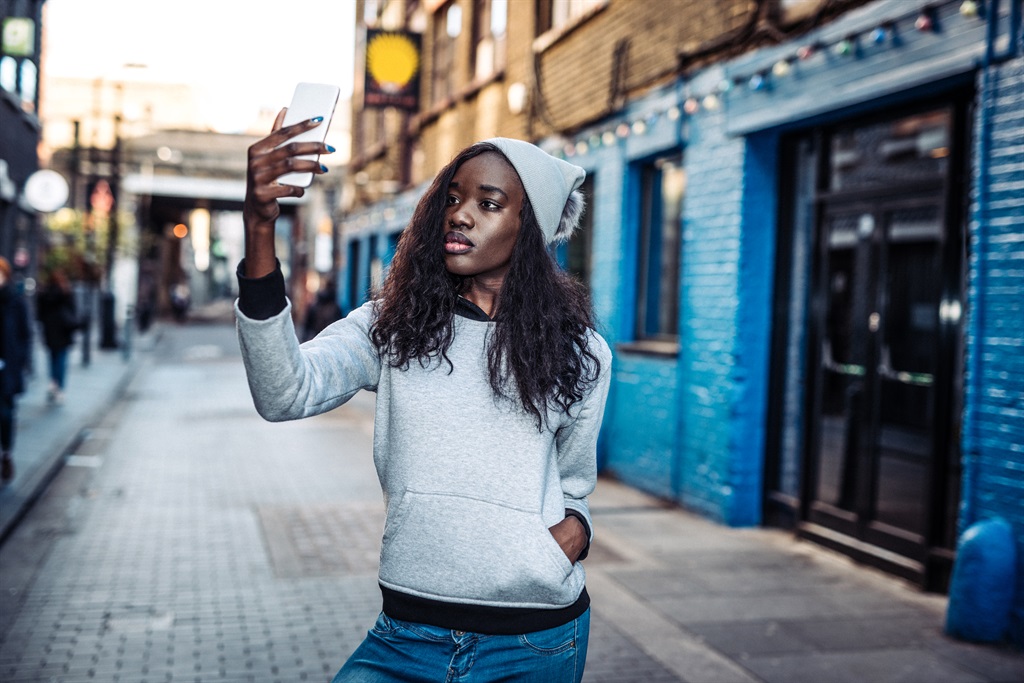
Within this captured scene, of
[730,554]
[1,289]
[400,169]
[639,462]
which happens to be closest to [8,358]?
[1,289]

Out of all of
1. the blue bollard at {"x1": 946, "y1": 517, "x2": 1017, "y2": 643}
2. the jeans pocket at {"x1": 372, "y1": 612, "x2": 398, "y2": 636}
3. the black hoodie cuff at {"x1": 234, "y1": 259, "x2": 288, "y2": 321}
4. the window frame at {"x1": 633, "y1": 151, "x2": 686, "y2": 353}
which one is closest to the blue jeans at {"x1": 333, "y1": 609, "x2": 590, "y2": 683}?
the jeans pocket at {"x1": 372, "y1": 612, "x2": 398, "y2": 636}

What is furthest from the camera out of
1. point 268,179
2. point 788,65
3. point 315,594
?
point 788,65

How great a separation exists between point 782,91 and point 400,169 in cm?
1383

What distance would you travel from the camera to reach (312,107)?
1764mm

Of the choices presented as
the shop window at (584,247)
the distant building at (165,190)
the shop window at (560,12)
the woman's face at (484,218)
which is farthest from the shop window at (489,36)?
the distant building at (165,190)

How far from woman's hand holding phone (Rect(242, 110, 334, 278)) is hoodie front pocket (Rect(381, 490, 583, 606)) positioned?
20.9 inches

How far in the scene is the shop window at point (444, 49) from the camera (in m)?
Answer: 17.0

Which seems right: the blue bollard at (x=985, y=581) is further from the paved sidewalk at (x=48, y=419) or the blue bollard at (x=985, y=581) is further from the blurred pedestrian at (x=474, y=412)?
the paved sidewalk at (x=48, y=419)

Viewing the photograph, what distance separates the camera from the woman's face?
6.81 feet

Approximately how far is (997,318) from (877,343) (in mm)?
1432

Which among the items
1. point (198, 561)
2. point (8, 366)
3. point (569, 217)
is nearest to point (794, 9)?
point (198, 561)

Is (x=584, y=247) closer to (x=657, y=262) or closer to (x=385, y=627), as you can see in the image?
(x=657, y=262)

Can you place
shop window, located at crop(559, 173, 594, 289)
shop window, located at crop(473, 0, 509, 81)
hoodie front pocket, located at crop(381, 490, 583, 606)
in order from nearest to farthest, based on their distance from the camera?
hoodie front pocket, located at crop(381, 490, 583, 606) → shop window, located at crop(559, 173, 594, 289) → shop window, located at crop(473, 0, 509, 81)

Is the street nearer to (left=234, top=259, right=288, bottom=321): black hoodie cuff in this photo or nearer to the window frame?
the window frame
